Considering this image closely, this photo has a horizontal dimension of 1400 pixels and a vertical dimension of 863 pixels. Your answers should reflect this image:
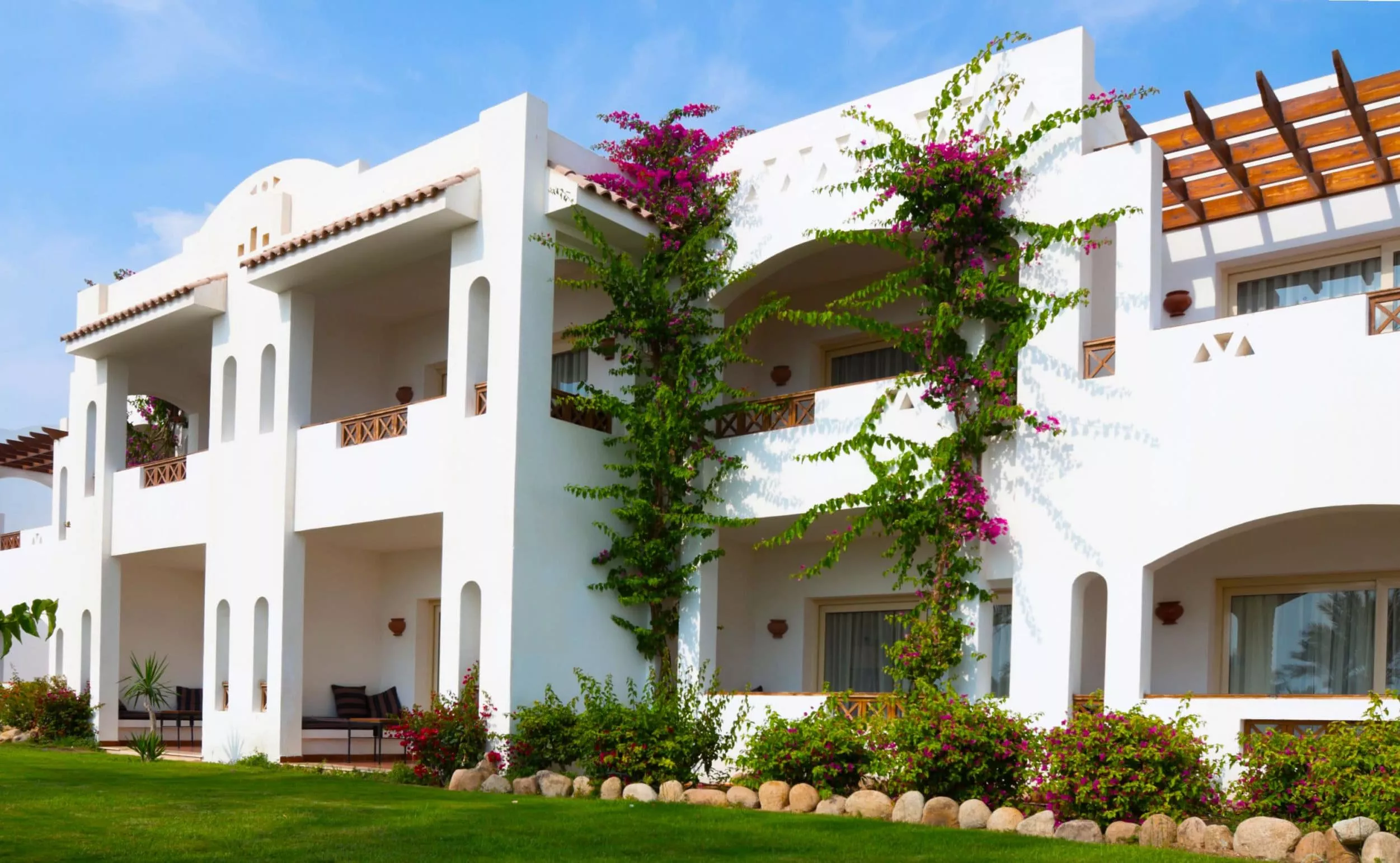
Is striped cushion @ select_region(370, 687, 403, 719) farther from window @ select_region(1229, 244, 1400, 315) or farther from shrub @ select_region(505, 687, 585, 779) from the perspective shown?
window @ select_region(1229, 244, 1400, 315)

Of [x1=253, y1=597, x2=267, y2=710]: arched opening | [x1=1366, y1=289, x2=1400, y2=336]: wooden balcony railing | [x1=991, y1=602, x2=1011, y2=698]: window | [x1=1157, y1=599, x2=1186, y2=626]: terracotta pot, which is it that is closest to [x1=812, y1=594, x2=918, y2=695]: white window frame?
[x1=991, y1=602, x2=1011, y2=698]: window

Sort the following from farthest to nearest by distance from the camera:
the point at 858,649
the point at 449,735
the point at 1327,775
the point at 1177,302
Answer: the point at 858,649, the point at 1177,302, the point at 449,735, the point at 1327,775

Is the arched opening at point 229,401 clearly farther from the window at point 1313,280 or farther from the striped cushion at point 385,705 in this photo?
the window at point 1313,280

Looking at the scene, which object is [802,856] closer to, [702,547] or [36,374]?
[702,547]

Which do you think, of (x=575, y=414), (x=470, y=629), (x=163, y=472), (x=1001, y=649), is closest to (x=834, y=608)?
(x=1001, y=649)

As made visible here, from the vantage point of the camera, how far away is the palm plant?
693 inches

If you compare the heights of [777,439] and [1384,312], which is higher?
[1384,312]

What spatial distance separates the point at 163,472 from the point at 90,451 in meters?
2.51

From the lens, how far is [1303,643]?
42.6 feet

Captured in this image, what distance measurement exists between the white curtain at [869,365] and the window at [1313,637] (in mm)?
4809

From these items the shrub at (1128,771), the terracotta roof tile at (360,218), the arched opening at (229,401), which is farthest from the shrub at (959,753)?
the arched opening at (229,401)

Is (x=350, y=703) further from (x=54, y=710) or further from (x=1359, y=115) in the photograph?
(x=1359, y=115)

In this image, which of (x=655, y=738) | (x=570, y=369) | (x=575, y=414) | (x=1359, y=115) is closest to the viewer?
(x=1359, y=115)

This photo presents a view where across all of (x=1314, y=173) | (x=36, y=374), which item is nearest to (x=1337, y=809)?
(x=1314, y=173)
